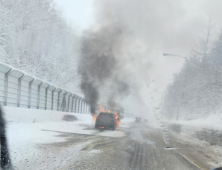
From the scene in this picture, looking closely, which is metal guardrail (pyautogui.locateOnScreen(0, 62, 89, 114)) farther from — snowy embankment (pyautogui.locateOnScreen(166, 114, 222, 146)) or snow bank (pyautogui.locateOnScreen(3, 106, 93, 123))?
snowy embankment (pyautogui.locateOnScreen(166, 114, 222, 146))

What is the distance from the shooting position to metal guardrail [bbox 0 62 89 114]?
11961 mm

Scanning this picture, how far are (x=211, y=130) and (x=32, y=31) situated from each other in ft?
54.6

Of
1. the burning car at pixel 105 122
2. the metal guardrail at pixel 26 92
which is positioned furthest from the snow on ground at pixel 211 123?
the metal guardrail at pixel 26 92

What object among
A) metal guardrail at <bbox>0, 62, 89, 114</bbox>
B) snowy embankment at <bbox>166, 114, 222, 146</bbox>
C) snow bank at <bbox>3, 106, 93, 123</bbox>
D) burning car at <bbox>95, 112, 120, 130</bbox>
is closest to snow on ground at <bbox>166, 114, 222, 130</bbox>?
snowy embankment at <bbox>166, 114, 222, 146</bbox>

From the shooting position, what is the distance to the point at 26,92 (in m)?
14.2

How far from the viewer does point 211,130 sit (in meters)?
11.8

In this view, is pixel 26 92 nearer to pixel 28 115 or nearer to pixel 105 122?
pixel 28 115

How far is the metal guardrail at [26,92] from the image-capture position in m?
12.0

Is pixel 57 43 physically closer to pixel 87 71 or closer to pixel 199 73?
pixel 87 71

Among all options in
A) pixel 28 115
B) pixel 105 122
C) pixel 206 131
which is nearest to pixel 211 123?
pixel 206 131

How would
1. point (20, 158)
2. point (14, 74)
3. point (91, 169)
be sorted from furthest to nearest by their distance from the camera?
point (14, 74)
point (20, 158)
point (91, 169)

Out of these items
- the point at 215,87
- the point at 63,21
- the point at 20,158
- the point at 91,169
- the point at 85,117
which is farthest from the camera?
the point at 85,117

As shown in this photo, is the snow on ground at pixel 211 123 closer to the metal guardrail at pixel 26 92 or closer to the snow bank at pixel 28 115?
the snow bank at pixel 28 115

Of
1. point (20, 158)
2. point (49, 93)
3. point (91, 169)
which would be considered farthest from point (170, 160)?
point (49, 93)
